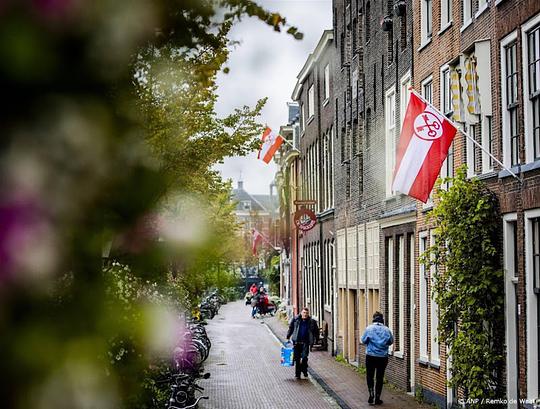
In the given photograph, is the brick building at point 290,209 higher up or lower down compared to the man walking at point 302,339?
higher up

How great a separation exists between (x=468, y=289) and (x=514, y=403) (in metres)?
1.88

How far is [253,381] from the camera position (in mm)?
24250

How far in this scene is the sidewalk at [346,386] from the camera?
19375mm

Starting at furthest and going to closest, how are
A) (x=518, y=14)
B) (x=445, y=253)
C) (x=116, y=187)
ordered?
(x=445, y=253) < (x=518, y=14) < (x=116, y=187)

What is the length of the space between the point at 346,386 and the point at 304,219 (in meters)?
12.9

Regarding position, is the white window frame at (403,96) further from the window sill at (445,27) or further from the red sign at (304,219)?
the red sign at (304,219)

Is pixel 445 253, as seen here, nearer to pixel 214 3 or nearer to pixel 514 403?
pixel 514 403

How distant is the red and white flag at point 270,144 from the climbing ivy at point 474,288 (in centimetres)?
1971

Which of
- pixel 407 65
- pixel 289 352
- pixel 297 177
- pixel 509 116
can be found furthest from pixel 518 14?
pixel 297 177

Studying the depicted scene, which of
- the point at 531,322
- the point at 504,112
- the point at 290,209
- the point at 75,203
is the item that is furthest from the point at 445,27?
the point at 290,209

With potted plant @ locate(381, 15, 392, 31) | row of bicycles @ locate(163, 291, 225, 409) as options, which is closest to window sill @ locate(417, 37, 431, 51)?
potted plant @ locate(381, 15, 392, 31)

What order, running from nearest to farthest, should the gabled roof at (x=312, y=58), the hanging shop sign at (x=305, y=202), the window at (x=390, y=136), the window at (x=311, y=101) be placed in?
the window at (x=390, y=136) < the gabled roof at (x=312, y=58) < the hanging shop sign at (x=305, y=202) < the window at (x=311, y=101)

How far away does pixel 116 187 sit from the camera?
5.98 ft

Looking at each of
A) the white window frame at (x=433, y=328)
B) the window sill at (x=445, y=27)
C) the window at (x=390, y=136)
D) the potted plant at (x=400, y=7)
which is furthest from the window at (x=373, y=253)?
the window sill at (x=445, y=27)
